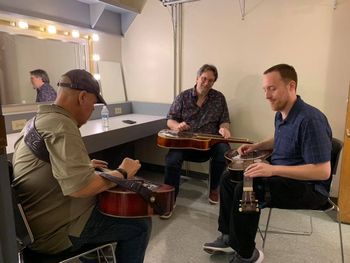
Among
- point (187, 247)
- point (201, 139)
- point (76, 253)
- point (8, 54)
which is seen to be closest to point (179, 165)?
point (201, 139)

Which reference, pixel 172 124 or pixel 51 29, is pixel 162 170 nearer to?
pixel 172 124

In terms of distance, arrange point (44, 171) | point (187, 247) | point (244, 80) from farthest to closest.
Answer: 1. point (244, 80)
2. point (187, 247)
3. point (44, 171)

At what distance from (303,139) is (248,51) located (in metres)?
1.43

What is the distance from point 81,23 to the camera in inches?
112

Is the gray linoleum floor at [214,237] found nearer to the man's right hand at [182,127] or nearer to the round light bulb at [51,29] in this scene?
the man's right hand at [182,127]

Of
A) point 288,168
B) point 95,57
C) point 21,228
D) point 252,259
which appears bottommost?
point 252,259

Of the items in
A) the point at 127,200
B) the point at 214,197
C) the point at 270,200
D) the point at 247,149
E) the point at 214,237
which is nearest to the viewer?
the point at 127,200

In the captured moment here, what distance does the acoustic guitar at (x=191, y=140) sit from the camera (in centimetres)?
239

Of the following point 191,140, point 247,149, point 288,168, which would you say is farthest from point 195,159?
point 288,168

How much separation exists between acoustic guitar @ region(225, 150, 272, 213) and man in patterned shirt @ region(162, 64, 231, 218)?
58cm

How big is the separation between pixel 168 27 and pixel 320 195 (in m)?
2.26

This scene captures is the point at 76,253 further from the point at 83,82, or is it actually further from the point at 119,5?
the point at 119,5

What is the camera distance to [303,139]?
150 centimetres

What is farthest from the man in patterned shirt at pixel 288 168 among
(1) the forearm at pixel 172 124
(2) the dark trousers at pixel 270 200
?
(1) the forearm at pixel 172 124
